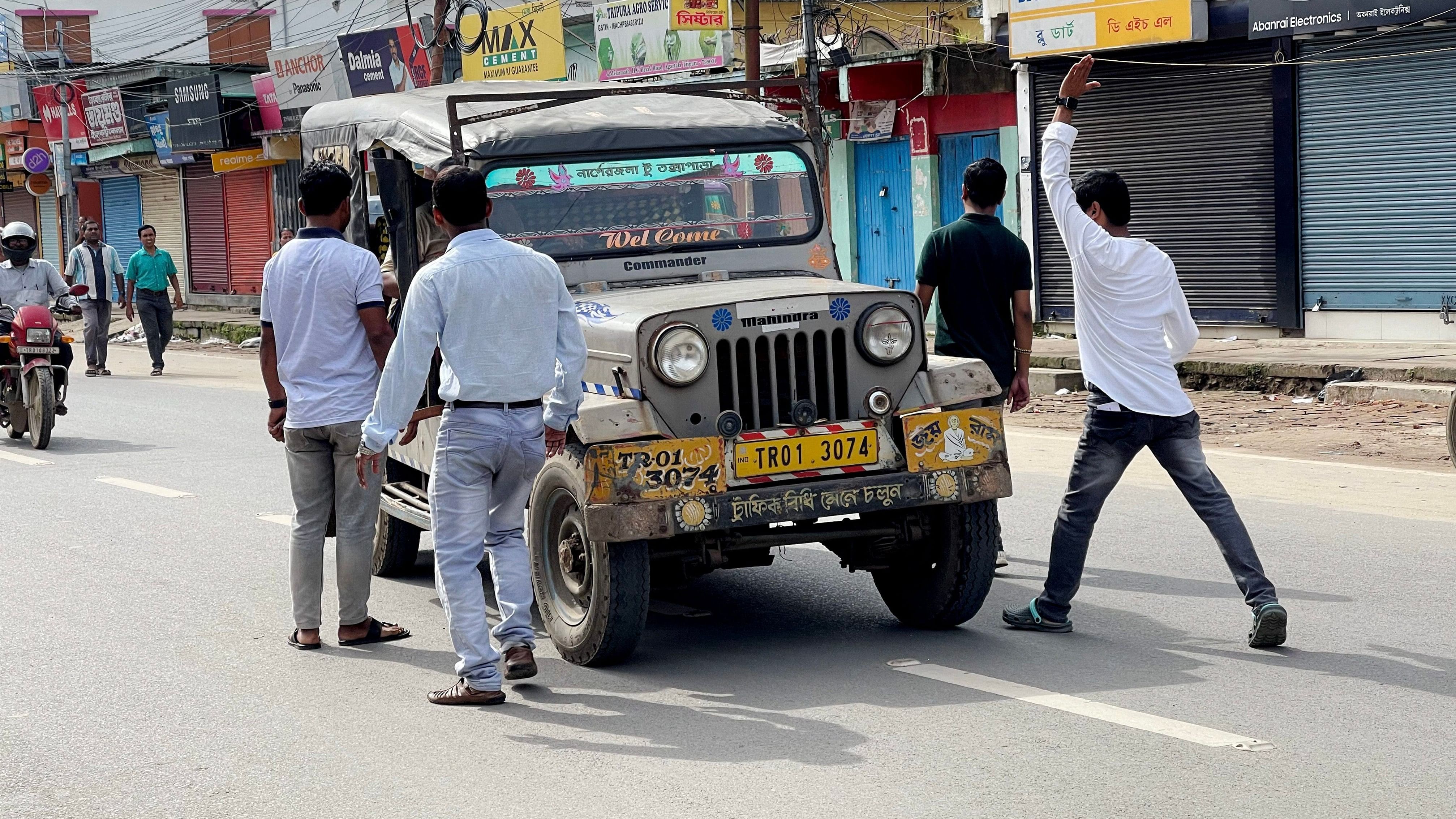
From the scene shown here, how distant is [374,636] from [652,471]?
→ 5.60 feet

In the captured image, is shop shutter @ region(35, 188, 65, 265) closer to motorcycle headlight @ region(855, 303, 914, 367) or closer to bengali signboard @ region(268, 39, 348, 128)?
bengali signboard @ region(268, 39, 348, 128)

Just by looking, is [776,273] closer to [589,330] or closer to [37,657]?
[589,330]

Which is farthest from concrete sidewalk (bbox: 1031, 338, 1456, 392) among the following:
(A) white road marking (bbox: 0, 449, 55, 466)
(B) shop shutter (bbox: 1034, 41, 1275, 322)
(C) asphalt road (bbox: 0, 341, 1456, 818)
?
(A) white road marking (bbox: 0, 449, 55, 466)

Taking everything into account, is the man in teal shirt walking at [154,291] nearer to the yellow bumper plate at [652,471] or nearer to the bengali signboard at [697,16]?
the bengali signboard at [697,16]

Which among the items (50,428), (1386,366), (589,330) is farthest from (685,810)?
(1386,366)

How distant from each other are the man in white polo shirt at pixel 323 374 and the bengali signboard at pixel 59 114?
115ft

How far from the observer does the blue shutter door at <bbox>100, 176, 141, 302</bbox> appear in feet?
134

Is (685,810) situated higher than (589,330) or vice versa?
(589,330)

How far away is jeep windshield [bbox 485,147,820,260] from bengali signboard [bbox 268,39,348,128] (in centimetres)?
2500

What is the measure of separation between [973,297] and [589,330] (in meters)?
1.90

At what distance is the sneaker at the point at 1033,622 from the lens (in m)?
6.45

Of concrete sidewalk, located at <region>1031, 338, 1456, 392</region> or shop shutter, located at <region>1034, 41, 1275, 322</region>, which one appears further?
shop shutter, located at <region>1034, 41, 1275, 322</region>

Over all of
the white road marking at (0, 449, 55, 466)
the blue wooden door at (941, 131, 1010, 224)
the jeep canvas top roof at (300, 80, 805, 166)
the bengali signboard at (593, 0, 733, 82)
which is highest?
the bengali signboard at (593, 0, 733, 82)

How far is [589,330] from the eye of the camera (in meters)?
6.27
